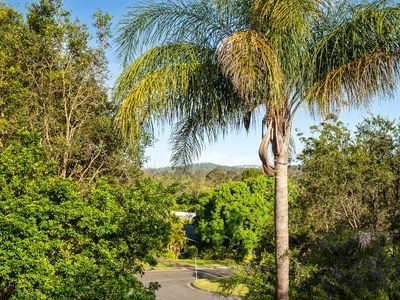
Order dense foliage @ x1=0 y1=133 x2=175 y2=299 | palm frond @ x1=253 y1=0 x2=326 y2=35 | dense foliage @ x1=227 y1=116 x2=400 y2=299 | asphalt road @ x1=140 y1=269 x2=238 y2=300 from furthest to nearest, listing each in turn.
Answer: asphalt road @ x1=140 y1=269 x2=238 y2=300, dense foliage @ x1=227 y1=116 x2=400 y2=299, dense foliage @ x1=0 y1=133 x2=175 y2=299, palm frond @ x1=253 y1=0 x2=326 y2=35

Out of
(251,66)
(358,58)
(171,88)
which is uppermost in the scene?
(358,58)

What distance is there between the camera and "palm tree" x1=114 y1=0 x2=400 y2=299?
6.29 meters

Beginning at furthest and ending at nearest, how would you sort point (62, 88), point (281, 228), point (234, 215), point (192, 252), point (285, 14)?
point (192, 252), point (234, 215), point (62, 88), point (281, 228), point (285, 14)

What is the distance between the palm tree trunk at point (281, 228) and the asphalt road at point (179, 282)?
12916mm

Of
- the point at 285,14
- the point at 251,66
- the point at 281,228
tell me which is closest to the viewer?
the point at 251,66

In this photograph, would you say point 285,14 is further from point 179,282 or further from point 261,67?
point 179,282

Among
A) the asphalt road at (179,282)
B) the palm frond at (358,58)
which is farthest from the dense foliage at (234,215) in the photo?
the palm frond at (358,58)

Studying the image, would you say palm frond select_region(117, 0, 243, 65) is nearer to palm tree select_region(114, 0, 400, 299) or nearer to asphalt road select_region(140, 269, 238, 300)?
palm tree select_region(114, 0, 400, 299)

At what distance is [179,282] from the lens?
2731 cm

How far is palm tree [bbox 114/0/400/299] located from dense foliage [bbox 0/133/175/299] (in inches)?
60.9

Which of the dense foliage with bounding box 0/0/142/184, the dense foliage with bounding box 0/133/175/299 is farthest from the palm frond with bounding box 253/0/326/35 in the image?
the dense foliage with bounding box 0/0/142/184

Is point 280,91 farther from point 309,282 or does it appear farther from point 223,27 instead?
point 309,282

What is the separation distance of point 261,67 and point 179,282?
23257 mm

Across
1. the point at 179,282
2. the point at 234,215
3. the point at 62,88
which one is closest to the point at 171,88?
the point at 62,88
